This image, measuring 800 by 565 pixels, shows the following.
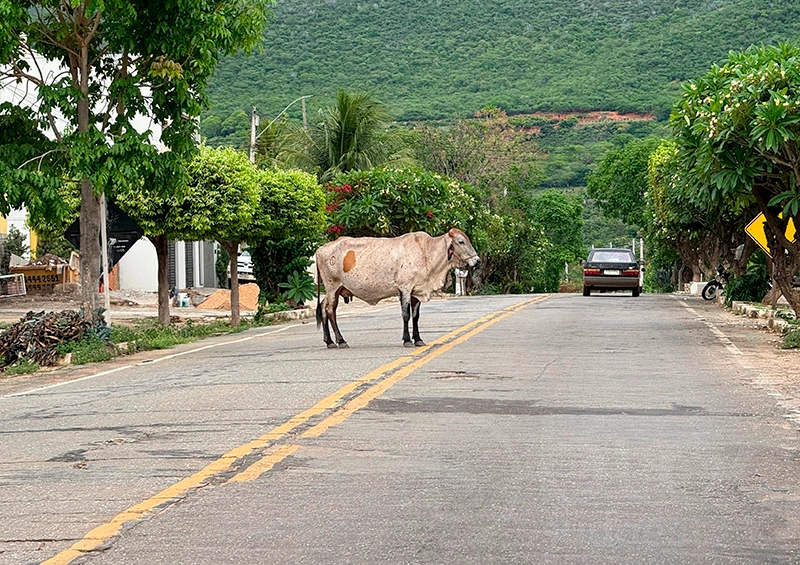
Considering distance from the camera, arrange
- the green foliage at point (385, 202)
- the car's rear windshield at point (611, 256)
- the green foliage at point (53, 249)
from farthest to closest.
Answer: the green foliage at point (53, 249), the car's rear windshield at point (611, 256), the green foliage at point (385, 202)

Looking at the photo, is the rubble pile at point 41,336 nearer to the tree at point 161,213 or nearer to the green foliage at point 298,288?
the tree at point 161,213

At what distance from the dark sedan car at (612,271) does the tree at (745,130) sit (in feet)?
63.8

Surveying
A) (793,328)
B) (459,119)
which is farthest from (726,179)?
(459,119)

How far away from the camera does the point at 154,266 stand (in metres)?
48.4

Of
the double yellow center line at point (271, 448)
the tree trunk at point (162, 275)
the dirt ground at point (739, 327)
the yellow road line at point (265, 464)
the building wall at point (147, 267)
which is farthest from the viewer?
the building wall at point (147, 267)

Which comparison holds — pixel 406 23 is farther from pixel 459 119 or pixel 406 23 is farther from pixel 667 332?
pixel 667 332

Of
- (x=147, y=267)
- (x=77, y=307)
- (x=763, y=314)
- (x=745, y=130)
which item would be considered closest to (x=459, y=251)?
(x=745, y=130)

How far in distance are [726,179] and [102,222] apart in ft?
34.9

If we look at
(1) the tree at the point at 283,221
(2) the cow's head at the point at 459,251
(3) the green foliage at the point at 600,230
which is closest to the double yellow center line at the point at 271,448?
(2) the cow's head at the point at 459,251

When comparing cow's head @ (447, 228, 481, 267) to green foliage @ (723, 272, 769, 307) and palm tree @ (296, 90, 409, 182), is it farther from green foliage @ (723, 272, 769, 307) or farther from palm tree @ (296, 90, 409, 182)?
palm tree @ (296, 90, 409, 182)

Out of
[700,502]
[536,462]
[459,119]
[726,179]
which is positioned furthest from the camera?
[459,119]

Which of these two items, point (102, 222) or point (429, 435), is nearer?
point (429, 435)

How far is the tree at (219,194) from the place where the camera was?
82.0 feet

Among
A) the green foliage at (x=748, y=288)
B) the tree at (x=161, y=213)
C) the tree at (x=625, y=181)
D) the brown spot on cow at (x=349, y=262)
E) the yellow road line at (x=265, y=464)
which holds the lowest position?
the yellow road line at (x=265, y=464)
